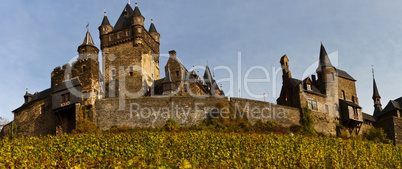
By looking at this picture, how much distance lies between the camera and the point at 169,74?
53.2 meters

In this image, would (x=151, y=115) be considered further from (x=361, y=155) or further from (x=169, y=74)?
(x=361, y=155)

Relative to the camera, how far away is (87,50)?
4956 cm

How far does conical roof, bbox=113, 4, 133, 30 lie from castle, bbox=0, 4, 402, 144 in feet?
0.63

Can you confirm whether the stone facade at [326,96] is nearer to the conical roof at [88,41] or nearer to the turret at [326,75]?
the turret at [326,75]

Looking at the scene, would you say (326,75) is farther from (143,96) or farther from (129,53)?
(129,53)

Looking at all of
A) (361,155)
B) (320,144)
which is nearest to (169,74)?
(320,144)

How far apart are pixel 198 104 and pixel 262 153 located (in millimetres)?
16147

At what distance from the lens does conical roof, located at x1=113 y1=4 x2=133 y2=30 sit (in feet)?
205

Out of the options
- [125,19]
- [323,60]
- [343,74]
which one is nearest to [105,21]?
[125,19]

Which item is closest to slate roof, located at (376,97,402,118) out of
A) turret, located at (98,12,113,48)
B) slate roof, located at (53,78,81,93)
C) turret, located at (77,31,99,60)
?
turret, located at (77,31,99,60)

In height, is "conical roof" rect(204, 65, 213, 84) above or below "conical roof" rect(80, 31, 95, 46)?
below

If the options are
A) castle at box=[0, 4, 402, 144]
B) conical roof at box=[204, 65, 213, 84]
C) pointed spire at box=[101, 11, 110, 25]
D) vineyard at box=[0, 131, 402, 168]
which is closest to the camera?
vineyard at box=[0, 131, 402, 168]

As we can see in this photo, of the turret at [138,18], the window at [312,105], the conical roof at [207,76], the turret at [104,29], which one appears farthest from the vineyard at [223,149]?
the turret at [104,29]

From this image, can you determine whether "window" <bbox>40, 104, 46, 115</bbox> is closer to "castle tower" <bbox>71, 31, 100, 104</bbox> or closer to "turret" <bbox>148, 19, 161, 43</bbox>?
"castle tower" <bbox>71, 31, 100, 104</bbox>
